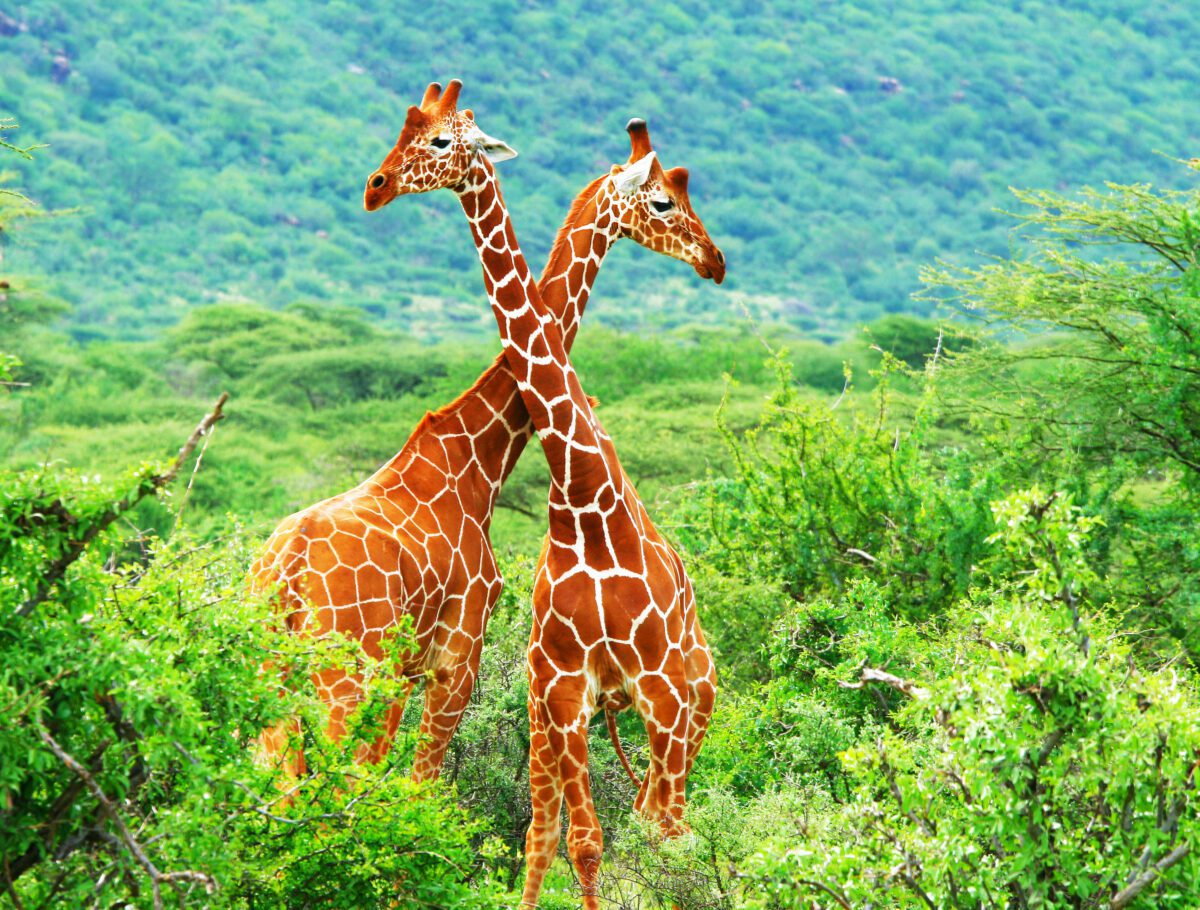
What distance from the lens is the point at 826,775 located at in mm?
8656

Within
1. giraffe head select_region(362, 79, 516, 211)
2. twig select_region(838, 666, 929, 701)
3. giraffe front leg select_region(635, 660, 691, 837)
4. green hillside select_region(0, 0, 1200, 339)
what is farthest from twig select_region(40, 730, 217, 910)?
green hillside select_region(0, 0, 1200, 339)

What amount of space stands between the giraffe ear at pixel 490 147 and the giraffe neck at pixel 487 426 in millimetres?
439

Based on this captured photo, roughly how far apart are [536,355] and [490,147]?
36.1 inches

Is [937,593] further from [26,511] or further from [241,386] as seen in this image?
[241,386]

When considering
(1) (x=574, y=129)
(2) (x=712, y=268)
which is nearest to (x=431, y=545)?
(2) (x=712, y=268)

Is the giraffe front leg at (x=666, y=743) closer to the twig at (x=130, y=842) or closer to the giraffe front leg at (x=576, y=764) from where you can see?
the giraffe front leg at (x=576, y=764)

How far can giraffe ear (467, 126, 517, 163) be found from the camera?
7031 mm

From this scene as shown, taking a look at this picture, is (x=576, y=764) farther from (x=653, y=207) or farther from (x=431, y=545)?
(x=653, y=207)

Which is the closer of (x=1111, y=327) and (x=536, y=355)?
(x=536, y=355)

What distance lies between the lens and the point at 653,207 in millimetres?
7457

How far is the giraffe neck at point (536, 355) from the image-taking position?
6.79 metres

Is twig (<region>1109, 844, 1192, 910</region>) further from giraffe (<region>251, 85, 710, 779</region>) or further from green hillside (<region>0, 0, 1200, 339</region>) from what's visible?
→ green hillside (<region>0, 0, 1200, 339</region>)

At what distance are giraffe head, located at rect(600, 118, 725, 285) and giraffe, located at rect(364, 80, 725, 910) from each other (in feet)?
1.94

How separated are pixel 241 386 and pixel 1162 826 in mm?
40278
